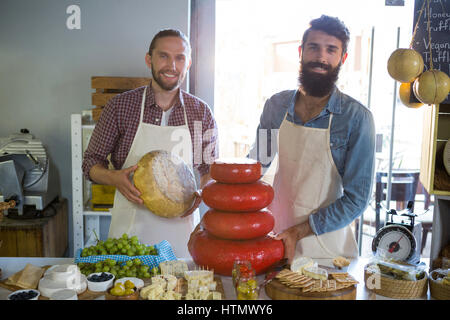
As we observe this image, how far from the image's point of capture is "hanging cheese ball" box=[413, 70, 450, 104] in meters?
1.75

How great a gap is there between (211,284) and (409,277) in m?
0.66

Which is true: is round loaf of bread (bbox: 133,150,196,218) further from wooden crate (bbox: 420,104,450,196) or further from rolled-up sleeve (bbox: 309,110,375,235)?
wooden crate (bbox: 420,104,450,196)

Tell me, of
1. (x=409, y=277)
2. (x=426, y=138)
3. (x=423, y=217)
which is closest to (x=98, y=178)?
(x=409, y=277)

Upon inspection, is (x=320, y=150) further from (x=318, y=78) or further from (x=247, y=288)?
(x=247, y=288)

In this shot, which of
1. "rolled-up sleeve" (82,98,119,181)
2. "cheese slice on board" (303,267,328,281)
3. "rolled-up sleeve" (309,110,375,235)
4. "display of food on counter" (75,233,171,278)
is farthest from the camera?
"rolled-up sleeve" (82,98,119,181)

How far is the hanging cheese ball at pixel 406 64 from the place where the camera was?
1771mm

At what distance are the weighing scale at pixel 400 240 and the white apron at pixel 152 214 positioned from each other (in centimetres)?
97

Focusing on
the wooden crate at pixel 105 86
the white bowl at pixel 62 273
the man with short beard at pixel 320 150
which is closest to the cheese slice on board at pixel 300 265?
the man with short beard at pixel 320 150

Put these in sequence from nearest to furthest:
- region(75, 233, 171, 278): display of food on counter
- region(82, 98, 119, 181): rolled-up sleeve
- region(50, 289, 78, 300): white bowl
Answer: region(50, 289, 78, 300): white bowl, region(75, 233, 171, 278): display of food on counter, region(82, 98, 119, 181): rolled-up sleeve

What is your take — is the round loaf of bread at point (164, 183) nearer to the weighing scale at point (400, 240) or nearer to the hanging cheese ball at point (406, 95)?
the weighing scale at point (400, 240)

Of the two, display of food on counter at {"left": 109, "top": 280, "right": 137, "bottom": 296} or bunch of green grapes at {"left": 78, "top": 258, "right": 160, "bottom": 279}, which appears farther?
bunch of green grapes at {"left": 78, "top": 258, "right": 160, "bottom": 279}

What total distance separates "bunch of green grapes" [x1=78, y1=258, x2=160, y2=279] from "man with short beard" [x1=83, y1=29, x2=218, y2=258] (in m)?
0.64

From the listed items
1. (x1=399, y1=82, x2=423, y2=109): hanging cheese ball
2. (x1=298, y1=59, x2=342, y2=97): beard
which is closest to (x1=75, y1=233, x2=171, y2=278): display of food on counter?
(x1=298, y1=59, x2=342, y2=97): beard

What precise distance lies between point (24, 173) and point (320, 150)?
1.93 m
